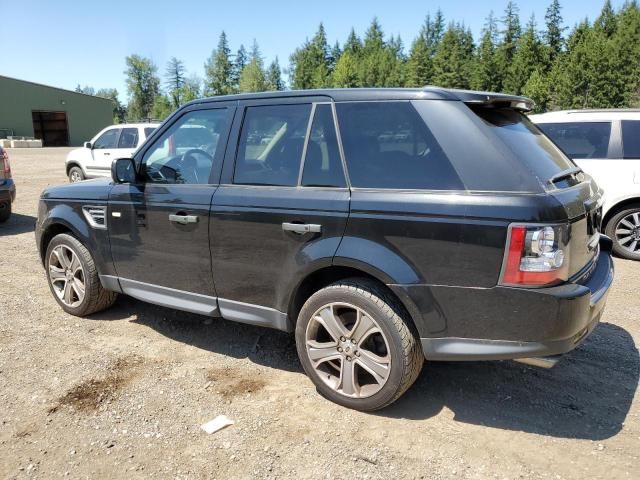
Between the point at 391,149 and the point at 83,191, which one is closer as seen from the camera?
the point at 391,149

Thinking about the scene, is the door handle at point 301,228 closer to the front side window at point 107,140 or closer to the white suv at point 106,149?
the white suv at point 106,149

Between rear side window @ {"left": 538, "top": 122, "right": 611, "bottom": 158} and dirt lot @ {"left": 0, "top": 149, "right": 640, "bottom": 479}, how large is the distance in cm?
338

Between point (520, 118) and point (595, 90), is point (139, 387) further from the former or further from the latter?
point (595, 90)

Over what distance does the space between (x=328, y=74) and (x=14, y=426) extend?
326 ft

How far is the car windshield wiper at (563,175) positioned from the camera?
2.61 meters

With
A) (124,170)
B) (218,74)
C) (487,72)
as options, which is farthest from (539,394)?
(218,74)

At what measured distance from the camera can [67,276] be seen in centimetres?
446

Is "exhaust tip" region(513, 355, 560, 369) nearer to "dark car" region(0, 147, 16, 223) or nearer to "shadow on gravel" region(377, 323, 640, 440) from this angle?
Answer: "shadow on gravel" region(377, 323, 640, 440)

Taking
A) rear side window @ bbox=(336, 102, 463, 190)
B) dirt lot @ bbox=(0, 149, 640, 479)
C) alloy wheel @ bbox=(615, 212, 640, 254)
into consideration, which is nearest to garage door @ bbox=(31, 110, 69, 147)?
dirt lot @ bbox=(0, 149, 640, 479)

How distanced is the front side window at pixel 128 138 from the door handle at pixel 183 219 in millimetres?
10056

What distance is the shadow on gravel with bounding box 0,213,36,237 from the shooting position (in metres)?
8.38

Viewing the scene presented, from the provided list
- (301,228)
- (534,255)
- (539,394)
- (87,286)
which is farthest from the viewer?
(87,286)

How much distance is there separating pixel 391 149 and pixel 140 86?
354 ft

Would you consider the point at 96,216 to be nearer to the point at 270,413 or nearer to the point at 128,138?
the point at 270,413
